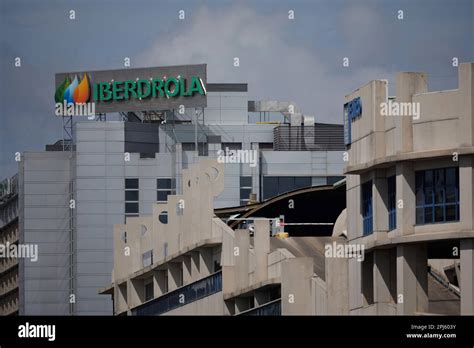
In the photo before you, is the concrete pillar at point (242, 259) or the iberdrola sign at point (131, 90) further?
the iberdrola sign at point (131, 90)

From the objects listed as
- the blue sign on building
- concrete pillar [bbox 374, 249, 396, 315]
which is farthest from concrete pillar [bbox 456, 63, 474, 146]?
the blue sign on building

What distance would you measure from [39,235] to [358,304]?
269 feet

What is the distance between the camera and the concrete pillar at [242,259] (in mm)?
83438

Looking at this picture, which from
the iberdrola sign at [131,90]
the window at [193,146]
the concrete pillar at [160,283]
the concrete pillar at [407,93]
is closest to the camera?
the concrete pillar at [407,93]

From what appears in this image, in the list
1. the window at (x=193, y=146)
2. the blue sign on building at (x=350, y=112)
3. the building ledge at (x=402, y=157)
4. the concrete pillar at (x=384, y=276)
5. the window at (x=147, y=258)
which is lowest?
the concrete pillar at (x=384, y=276)

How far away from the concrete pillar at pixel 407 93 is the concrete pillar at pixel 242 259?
59.7ft

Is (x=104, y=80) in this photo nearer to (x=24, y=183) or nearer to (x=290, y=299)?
(x=24, y=183)

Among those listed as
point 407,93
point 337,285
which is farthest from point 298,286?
point 407,93

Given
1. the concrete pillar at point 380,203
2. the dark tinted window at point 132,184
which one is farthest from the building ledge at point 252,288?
the dark tinted window at point 132,184

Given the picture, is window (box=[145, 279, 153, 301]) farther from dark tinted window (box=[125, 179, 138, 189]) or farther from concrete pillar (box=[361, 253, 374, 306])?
dark tinted window (box=[125, 179, 138, 189])

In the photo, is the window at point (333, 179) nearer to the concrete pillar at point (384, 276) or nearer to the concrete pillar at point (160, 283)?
the concrete pillar at point (160, 283)

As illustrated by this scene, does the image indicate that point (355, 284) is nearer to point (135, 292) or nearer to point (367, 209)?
point (367, 209)

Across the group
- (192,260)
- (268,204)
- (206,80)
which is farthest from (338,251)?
(206,80)

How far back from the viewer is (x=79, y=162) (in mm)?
149375
